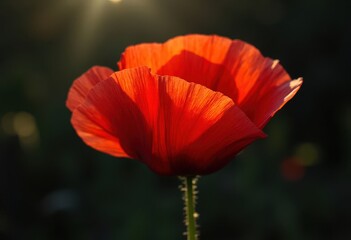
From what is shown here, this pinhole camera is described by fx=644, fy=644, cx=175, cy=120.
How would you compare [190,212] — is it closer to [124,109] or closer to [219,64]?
[124,109]

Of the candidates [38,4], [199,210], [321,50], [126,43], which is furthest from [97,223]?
[321,50]

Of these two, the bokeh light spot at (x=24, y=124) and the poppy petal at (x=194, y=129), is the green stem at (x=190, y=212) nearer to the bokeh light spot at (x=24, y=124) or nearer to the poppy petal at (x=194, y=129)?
the poppy petal at (x=194, y=129)

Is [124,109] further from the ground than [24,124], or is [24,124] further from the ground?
[124,109]

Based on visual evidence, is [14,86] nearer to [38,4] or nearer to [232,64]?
[38,4]

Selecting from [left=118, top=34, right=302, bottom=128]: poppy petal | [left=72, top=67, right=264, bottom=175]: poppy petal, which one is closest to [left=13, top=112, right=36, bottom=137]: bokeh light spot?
[left=118, top=34, right=302, bottom=128]: poppy petal

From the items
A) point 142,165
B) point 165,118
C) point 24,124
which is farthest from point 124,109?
point 24,124

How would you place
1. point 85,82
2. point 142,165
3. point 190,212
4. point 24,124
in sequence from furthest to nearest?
point 24,124 < point 142,165 < point 85,82 < point 190,212

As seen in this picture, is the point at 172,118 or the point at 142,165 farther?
the point at 142,165
